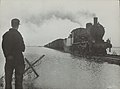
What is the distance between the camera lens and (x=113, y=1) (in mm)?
1902

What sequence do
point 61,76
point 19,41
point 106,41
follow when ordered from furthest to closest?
point 106,41, point 61,76, point 19,41

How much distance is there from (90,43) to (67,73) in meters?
0.47

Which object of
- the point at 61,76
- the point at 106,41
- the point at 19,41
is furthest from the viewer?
the point at 106,41

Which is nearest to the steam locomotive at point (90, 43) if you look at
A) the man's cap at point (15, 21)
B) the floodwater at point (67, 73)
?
the floodwater at point (67, 73)

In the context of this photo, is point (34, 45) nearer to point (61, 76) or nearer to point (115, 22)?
point (61, 76)

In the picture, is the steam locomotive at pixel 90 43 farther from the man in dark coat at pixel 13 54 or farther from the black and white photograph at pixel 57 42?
the man in dark coat at pixel 13 54

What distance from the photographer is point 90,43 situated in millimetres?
2178

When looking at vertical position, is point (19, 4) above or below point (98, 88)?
above

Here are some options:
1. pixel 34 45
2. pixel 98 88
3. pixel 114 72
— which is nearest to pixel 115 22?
pixel 114 72

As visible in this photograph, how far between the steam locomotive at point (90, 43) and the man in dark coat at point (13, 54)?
50 centimetres

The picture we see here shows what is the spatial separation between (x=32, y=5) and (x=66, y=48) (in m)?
0.49

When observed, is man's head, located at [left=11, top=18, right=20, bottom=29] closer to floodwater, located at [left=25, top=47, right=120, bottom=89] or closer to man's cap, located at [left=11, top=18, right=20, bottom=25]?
man's cap, located at [left=11, top=18, right=20, bottom=25]

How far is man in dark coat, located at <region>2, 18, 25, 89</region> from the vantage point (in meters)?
1.68

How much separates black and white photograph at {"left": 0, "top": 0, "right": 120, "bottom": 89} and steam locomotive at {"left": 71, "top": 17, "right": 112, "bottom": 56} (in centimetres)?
2
